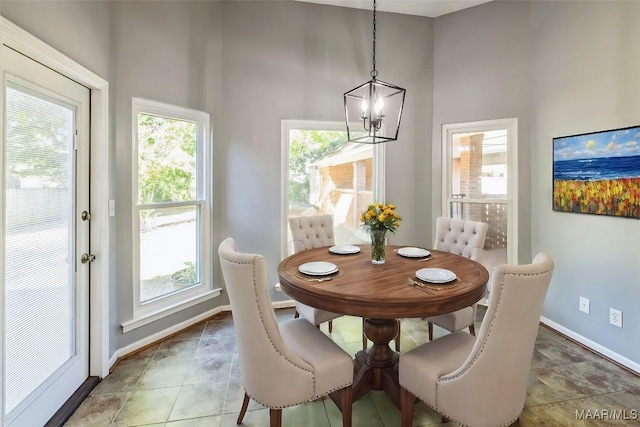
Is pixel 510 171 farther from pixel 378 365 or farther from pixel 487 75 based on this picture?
pixel 378 365

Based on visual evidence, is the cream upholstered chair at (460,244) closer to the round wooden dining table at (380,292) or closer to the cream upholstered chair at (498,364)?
the round wooden dining table at (380,292)

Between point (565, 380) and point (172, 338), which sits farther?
point (172, 338)

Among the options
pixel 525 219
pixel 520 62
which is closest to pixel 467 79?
pixel 520 62

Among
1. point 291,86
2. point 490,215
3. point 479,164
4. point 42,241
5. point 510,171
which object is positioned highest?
point 291,86

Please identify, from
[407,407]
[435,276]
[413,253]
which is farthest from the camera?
[413,253]

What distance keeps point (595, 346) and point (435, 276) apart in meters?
2.04

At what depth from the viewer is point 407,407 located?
5.08 ft

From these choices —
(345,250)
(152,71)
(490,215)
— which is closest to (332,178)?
(345,250)

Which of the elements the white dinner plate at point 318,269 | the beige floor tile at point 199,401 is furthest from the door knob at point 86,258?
the white dinner plate at point 318,269

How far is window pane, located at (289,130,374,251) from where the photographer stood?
3518 millimetres

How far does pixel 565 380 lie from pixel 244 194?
316 centimetres

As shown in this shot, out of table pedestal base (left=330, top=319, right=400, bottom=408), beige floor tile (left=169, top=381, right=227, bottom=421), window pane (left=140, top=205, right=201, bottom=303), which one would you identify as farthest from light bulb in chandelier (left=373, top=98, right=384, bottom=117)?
beige floor tile (left=169, top=381, right=227, bottom=421)

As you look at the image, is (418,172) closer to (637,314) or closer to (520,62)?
(520,62)

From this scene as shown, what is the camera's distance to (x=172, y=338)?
2.82 m
